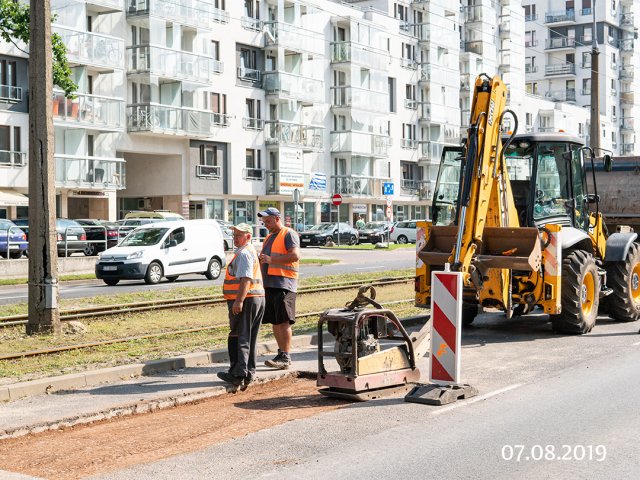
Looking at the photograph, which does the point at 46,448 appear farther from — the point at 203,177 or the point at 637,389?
the point at 203,177

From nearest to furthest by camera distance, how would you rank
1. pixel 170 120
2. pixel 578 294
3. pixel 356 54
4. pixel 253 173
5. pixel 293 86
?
1. pixel 578 294
2. pixel 170 120
3. pixel 253 173
4. pixel 293 86
5. pixel 356 54

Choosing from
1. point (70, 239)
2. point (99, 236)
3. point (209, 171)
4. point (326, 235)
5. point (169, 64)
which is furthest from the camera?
point (209, 171)

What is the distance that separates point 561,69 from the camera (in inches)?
4154

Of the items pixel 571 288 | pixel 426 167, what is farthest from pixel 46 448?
pixel 426 167

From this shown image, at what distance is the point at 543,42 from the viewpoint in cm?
10644

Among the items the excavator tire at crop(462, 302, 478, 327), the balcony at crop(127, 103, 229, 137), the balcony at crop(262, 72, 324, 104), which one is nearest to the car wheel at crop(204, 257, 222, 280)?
the excavator tire at crop(462, 302, 478, 327)

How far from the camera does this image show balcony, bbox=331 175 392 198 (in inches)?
2586

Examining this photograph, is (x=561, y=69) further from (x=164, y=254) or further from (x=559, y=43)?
(x=164, y=254)

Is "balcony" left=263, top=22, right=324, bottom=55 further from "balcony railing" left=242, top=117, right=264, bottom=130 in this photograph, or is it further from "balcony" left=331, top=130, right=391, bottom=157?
"balcony" left=331, top=130, right=391, bottom=157

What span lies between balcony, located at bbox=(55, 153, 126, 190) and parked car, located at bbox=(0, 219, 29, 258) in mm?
11538

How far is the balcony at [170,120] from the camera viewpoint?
1934 inches

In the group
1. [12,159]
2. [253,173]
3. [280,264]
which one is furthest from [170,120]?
[280,264]

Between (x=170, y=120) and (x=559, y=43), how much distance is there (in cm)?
6600

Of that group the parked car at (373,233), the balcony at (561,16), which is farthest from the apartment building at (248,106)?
the balcony at (561,16)
